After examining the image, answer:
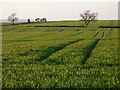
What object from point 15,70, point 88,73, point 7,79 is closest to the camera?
point 7,79

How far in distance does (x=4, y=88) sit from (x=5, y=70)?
5.16m

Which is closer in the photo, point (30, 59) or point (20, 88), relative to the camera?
point (20, 88)

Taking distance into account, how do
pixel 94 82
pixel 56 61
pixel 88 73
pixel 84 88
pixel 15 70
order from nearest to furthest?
pixel 84 88
pixel 94 82
pixel 88 73
pixel 15 70
pixel 56 61

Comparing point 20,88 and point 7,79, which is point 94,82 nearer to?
point 20,88

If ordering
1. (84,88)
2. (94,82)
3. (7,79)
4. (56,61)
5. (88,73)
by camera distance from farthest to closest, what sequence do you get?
(56,61) → (88,73) → (7,79) → (94,82) → (84,88)

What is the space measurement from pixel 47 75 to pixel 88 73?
7.80ft

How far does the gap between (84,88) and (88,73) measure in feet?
12.3

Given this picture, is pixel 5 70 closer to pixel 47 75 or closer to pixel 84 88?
pixel 47 75

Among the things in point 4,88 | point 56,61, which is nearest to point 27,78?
point 4,88

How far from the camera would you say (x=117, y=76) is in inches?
636

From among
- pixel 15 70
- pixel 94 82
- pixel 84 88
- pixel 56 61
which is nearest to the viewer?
pixel 84 88

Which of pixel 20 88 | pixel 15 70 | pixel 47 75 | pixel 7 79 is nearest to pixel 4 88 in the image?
pixel 20 88

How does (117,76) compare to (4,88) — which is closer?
(4,88)

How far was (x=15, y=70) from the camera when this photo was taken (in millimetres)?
18719
